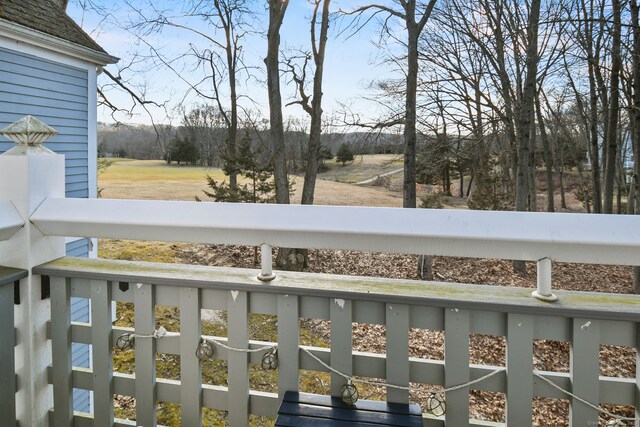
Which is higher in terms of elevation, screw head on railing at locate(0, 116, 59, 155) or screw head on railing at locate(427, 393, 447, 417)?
screw head on railing at locate(0, 116, 59, 155)

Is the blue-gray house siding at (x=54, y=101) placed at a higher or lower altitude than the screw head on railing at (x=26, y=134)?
higher

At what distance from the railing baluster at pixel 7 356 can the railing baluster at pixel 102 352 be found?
228mm

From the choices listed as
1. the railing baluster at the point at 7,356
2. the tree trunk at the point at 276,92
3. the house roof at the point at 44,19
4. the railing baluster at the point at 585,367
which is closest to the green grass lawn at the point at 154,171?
the tree trunk at the point at 276,92

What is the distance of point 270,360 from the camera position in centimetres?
122

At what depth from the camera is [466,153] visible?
11930 millimetres

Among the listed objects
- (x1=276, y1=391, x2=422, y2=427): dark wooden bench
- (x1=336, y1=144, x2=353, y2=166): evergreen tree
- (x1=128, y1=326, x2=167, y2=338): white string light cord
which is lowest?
(x1=276, y1=391, x2=422, y2=427): dark wooden bench

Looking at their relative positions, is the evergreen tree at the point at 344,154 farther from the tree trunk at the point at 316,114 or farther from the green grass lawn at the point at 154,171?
the green grass lawn at the point at 154,171

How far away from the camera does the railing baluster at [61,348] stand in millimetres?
1380

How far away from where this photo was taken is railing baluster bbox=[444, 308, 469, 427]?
3.67ft

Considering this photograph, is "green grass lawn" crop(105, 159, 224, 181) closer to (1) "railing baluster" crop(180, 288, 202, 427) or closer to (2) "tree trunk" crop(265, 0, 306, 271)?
(2) "tree trunk" crop(265, 0, 306, 271)

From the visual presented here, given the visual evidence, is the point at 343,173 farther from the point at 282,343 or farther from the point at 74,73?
the point at 282,343

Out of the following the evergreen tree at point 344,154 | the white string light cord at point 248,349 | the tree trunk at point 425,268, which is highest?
the evergreen tree at point 344,154

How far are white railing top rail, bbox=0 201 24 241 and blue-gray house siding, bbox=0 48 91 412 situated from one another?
483 centimetres

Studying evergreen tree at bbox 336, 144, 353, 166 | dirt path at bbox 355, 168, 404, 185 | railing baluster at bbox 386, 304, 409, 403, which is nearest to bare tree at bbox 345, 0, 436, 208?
evergreen tree at bbox 336, 144, 353, 166
